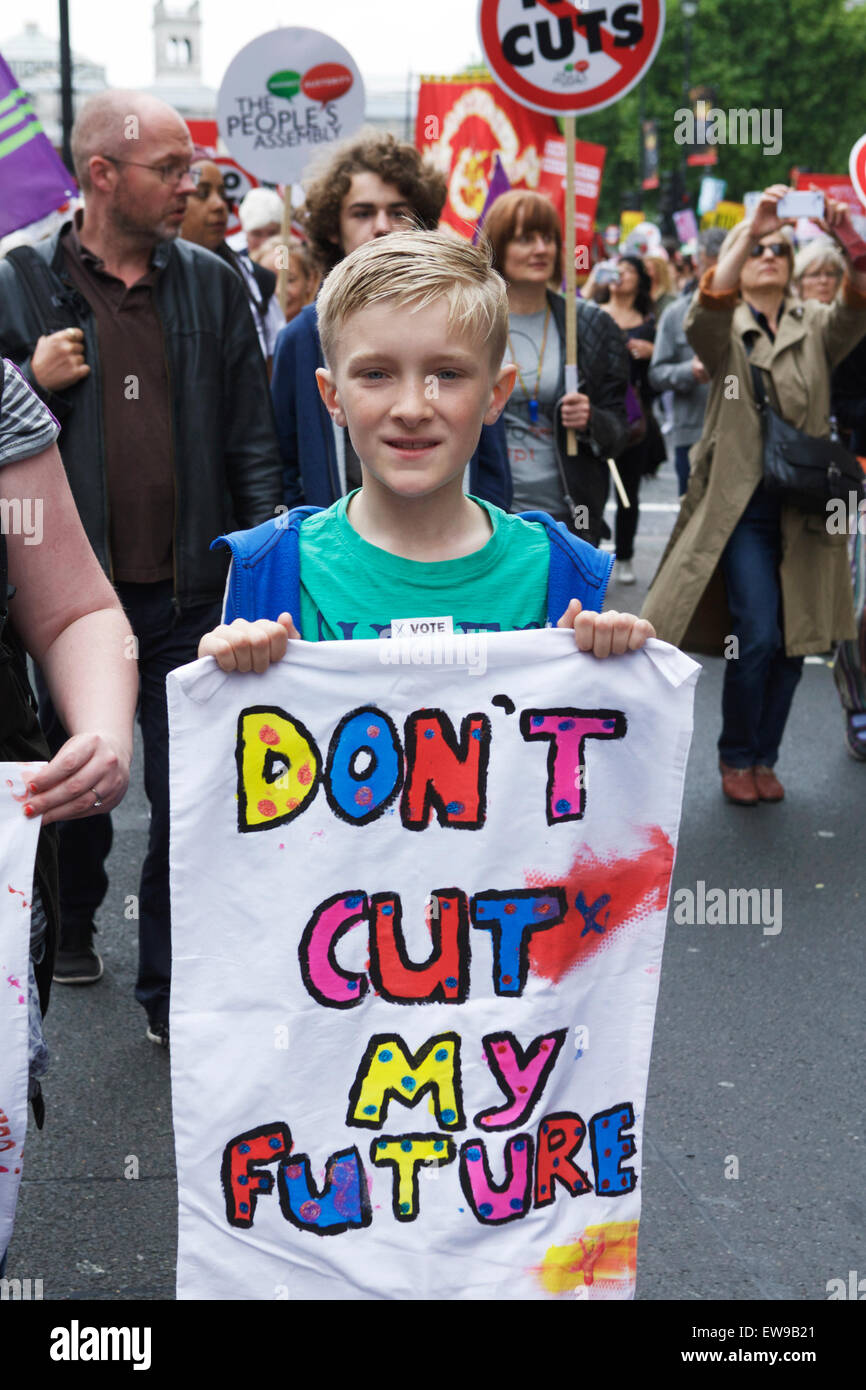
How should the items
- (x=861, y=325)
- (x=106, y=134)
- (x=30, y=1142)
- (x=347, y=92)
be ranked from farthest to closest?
(x=347, y=92)
(x=861, y=325)
(x=106, y=134)
(x=30, y=1142)

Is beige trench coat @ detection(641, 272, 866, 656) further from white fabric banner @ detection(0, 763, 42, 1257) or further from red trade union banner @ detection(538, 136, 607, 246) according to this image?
red trade union banner @ detection(538, 136, 607, 246)

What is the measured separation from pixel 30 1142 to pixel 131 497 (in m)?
1.50

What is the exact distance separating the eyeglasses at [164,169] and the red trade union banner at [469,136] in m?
8.10

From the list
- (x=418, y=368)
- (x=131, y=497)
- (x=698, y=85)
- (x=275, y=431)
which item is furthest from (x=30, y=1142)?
(x=698, y=85)

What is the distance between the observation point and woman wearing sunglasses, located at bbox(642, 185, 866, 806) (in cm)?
621

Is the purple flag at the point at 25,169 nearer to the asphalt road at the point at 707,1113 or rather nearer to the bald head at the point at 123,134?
the bald head at the point at 123,134

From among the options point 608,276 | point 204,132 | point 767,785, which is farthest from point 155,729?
point 204,132

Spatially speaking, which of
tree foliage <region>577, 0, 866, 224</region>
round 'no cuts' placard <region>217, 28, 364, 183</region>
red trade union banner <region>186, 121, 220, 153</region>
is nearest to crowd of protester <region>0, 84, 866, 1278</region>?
round 'no cuts' placard <region>217, 28, 364, 183</region>

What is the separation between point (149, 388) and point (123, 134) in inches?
23.5

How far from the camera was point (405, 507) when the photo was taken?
7.84ft

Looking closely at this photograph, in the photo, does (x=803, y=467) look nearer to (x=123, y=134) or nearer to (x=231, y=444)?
(x=231, y=444)

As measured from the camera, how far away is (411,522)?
2.39m

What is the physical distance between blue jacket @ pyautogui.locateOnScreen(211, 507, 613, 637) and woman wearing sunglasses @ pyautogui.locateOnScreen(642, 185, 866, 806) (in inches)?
148
